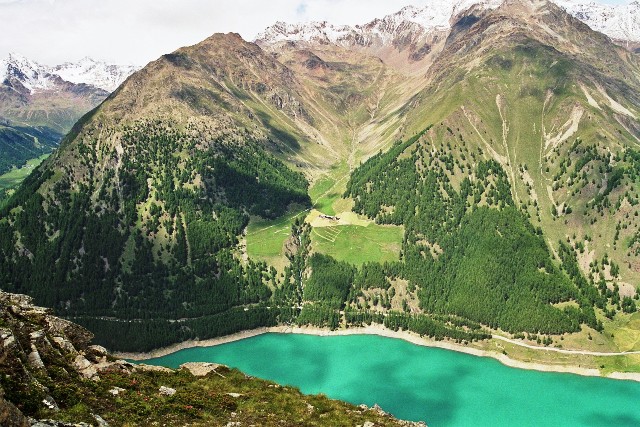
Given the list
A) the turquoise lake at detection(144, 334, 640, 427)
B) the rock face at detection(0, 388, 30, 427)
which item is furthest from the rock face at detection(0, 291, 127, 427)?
the turquoise lake at detection(144, 334, 640, 427)

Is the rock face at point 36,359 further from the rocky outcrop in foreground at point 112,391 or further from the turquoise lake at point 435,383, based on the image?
the turquoise lake at point 435,383

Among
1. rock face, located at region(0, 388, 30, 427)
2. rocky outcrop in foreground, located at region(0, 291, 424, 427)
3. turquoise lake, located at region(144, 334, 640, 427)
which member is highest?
rock face, located at region(0, 388, 30, 427)

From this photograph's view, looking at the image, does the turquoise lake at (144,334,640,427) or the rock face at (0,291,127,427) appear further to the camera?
the turquoise lake at (144,334,640,427)

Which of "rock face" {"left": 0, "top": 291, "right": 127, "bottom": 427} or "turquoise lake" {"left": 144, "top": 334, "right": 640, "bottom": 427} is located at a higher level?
"rock face" {"left": 0, "top": 291, "right": 127, "bottom": 427}

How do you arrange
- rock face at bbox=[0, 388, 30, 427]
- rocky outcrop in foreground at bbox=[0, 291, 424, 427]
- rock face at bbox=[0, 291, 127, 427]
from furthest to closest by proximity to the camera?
rocky outcrop in foreground at bbox=[0, 291, 424, 427], rock face at bbox=[0, 291, 127, 427], rock face at bbox=[0, 388, 30, 427]

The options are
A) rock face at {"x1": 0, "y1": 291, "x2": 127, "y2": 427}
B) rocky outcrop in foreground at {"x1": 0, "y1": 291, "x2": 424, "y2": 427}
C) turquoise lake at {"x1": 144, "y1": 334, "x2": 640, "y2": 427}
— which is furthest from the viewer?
turquoise lake at {"x1": 144, "y1": 334, "x2": 640, "y2": 427}

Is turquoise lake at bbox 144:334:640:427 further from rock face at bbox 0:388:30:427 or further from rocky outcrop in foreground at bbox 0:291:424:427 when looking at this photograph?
rock face at bbox 0:388:30:427

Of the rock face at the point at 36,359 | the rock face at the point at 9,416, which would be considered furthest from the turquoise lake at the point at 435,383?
the rock face at the point at 9,416
